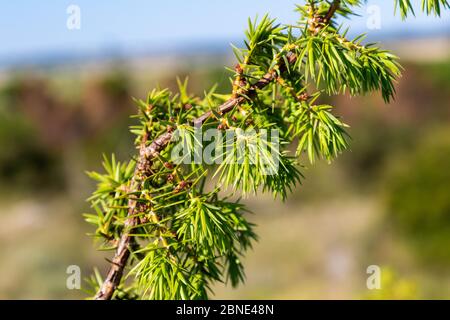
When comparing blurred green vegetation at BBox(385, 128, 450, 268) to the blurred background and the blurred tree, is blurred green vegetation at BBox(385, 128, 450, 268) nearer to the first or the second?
the blurred background

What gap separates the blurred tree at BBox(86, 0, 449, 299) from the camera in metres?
1.03

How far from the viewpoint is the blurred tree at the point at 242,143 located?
1031 millimetres

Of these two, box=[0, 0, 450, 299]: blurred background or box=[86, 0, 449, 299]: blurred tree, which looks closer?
box=[86, 0, 449, 299]: blurred tree

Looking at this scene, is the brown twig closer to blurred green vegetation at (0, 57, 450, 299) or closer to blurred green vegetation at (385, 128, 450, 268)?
blurred green vegetation at (0, 57, 450, 299)

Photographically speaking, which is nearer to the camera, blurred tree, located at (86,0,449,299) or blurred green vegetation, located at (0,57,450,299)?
blurred tree, located at (86,0,449,299)

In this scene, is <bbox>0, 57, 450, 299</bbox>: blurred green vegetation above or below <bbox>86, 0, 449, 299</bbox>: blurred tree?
above

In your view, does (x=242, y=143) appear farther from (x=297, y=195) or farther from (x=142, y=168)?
(x=297, y=195)

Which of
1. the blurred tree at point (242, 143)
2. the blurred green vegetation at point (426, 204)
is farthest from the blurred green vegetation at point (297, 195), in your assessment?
the blurred tree at point (242, 143)

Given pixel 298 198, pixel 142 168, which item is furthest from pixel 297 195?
pixel 142 168

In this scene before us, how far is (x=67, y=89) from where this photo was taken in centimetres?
1978

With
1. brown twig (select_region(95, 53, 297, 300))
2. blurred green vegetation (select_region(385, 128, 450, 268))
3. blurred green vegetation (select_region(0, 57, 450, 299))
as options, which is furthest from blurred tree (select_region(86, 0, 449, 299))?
blurred green vegetation (select_region(385, 128, 450, 268))

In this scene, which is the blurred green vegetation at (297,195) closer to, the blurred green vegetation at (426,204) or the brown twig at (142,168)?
the blurred green vegetation at (426,204)

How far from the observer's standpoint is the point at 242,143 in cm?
101
